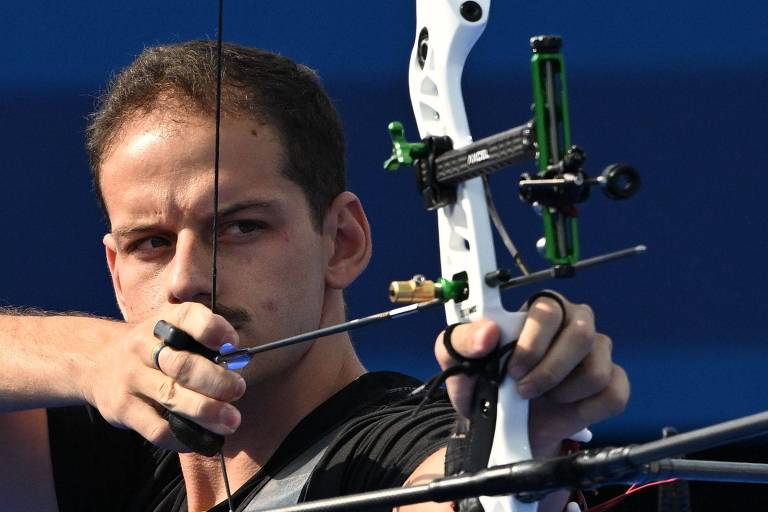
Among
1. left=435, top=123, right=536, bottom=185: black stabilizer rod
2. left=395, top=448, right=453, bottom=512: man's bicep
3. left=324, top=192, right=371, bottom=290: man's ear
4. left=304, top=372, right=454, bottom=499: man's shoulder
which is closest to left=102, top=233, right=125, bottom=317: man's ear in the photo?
left=324, top=192, right=371, bottom=290: man's ear

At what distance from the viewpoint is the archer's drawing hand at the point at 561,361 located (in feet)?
4.93

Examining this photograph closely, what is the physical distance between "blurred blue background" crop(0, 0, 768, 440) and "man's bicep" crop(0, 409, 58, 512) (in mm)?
818

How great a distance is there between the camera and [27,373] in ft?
7.36

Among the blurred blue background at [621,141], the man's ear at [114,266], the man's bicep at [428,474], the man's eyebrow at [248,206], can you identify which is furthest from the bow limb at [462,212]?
the blurred blue background at [621,141]

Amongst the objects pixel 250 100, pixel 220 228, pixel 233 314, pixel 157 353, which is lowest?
pixel 157 353

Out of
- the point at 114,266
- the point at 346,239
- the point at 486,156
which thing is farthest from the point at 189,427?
the point at 114,266

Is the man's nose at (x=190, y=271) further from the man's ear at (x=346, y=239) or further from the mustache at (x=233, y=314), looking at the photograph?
the man's ear at (x=346, y=239)

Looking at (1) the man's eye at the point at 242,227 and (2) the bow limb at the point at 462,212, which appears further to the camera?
(1) the man's eye at the point at 242,227

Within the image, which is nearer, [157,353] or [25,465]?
[157,353]

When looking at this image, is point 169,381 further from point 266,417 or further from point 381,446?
point 266,417

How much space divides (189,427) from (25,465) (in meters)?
0.83

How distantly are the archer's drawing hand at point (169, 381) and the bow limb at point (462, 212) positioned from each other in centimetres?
32

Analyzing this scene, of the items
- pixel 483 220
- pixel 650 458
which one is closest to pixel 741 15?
pixel 483 220

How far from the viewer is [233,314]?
211 centimetres
